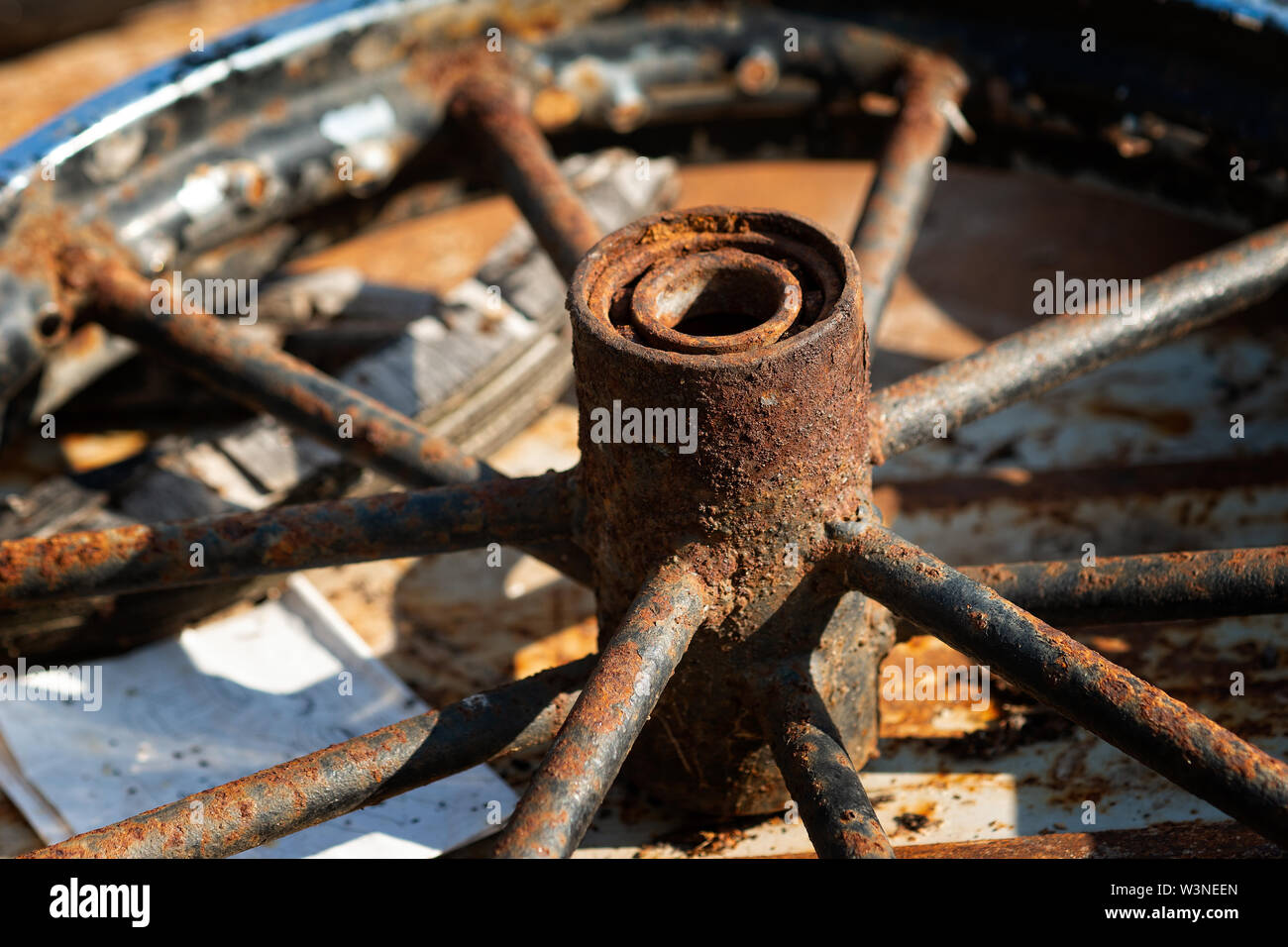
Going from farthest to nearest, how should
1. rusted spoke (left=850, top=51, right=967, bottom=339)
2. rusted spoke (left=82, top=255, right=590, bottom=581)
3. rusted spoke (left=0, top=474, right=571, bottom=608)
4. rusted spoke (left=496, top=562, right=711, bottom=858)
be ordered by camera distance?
1. rusted spoke (left=850, top=51, right=967, bottom=339)
2. rusted spoke (left=82, top=255, right=590, bottom=581)
3. rusted spoke (left=0, top=474, right=571, bottom=608)
4. rusted spoke (left=496, top=562, right=711, bottom=858)

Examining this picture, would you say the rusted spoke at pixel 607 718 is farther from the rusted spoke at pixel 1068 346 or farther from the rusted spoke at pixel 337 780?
the rusted spoke at pixel 1068 346

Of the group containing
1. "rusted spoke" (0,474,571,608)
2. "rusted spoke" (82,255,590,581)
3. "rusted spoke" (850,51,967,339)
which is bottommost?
"rusted spoke" (0,474,571,608)

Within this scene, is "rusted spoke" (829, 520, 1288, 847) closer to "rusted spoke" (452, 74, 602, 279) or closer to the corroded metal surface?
the corroded metal surface

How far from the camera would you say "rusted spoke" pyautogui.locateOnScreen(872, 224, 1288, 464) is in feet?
8.26

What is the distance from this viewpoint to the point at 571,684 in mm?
2371

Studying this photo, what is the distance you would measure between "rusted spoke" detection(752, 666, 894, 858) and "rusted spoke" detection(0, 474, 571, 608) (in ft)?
1.70

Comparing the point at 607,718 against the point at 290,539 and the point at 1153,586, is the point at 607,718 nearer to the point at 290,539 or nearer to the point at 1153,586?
the point at 290,539

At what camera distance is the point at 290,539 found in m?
2.45

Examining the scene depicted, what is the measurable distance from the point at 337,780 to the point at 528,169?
167 cm

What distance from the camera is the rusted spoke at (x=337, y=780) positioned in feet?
6.61

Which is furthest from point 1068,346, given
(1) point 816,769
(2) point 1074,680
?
(1) point 816,769

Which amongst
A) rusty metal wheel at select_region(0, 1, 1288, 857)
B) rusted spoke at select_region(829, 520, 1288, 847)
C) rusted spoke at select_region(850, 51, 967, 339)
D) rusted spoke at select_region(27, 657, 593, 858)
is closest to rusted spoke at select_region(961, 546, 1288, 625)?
rusty metal wheel at select_region(0, 1, 1288, 857)
